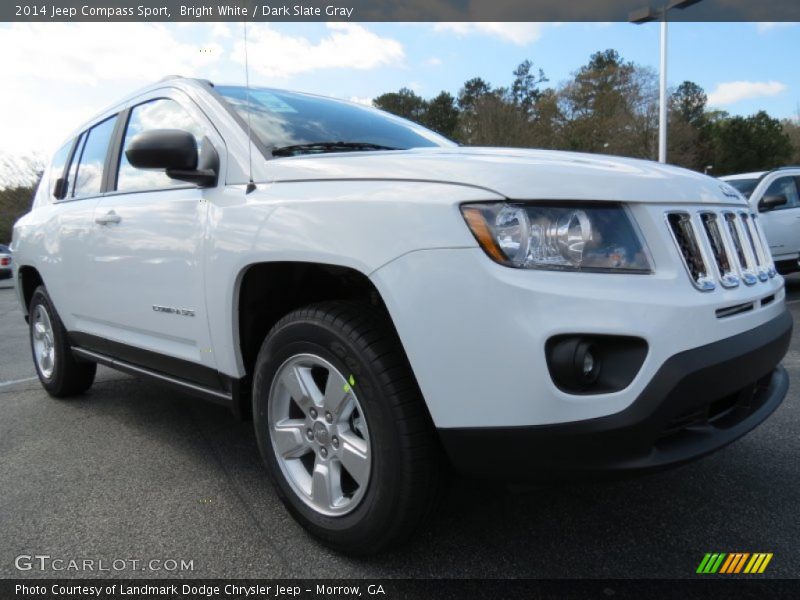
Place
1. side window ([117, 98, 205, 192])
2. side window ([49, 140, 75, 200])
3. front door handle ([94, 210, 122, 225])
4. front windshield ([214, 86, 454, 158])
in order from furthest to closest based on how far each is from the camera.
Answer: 1. side window ([49, 140, 75, 200])
2. front door handle ([94, 210, 122, 225])
3. side window ([117, 98, 205, 192])
4. front windshield ([214, 86, 454, 158])

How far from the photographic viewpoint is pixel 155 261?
261cm

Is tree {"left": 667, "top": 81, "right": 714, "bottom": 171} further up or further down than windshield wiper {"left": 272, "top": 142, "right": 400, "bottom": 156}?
further up

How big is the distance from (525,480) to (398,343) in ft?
1.75

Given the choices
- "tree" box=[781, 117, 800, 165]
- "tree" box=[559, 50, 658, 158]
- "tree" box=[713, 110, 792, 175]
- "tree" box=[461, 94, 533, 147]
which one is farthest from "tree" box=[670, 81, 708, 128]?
"tree" box=[461, 94, 533, 147]

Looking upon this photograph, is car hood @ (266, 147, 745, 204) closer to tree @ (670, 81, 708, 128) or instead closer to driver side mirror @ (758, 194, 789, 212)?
driver side mirror @ (758, 194, 789, 212)

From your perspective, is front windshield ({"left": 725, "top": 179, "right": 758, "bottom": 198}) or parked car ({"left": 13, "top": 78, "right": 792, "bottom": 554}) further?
front windshield ({"left": 725, "top": 179, "right": 758, "bottom": 198})

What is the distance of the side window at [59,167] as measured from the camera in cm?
402

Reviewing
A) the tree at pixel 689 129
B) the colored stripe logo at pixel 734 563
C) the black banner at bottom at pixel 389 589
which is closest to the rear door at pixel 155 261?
the black banner at bottom at pixel 389 589

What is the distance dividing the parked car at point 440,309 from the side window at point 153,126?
2.8 inches

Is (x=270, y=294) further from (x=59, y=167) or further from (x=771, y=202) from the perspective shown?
(x=771, y=202)

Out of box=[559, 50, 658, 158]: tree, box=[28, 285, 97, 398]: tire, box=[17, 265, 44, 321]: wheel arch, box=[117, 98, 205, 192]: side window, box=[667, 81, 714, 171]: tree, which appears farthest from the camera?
box=[667, 81, 714, 171]: tree

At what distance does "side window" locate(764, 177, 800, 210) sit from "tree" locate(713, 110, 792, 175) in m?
45.7

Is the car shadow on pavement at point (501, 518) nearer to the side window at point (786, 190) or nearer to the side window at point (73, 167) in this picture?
the side window at point (73, 167)

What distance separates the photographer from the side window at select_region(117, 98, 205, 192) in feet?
8.76
